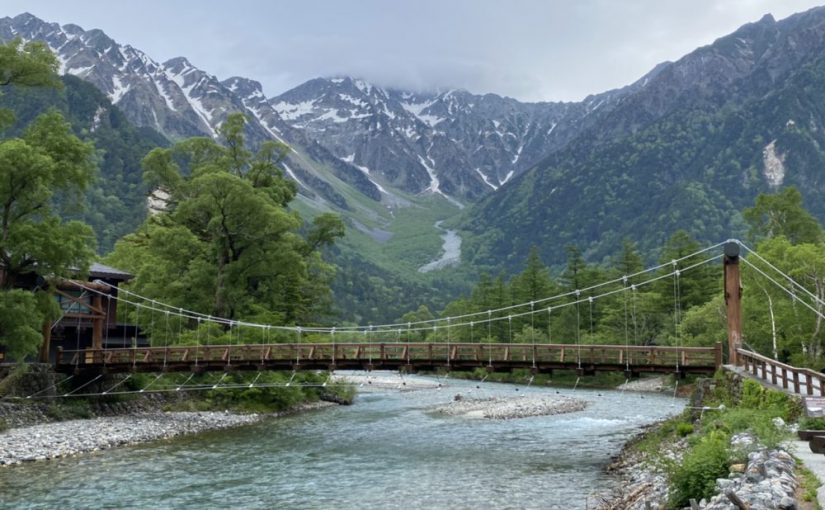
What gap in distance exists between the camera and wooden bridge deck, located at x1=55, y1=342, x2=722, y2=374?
27.5 m

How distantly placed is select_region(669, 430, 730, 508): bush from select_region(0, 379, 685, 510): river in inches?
195

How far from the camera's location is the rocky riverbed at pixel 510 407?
127 feet

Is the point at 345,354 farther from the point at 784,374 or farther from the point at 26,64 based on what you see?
the point at 784,374

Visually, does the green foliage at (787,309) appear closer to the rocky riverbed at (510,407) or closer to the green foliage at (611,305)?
the green foliage at (611,305)

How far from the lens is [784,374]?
749 inches

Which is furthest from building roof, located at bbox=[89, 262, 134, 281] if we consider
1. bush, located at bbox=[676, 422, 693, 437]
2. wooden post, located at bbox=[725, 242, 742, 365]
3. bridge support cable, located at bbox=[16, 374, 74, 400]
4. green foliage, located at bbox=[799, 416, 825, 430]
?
Result: green foliage, located at bbox=[799, 416, 825, 430]

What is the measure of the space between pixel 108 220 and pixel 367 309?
6834cm

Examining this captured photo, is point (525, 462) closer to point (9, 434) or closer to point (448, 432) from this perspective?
point (448, 432)

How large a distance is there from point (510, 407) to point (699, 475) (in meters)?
30.1

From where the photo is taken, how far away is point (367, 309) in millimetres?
189500

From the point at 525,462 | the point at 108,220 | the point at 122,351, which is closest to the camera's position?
the point at 525,462

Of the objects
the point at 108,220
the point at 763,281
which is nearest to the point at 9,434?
the point at 763,281

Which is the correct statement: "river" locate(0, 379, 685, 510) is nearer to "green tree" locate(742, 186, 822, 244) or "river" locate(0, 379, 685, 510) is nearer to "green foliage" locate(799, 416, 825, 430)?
"green foliage" locate(799, 416, 825, 430)

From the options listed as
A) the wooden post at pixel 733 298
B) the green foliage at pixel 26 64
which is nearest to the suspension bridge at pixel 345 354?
the wooden post at pixel 733 298
